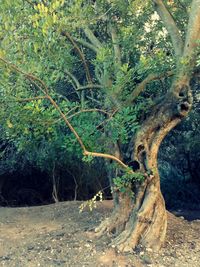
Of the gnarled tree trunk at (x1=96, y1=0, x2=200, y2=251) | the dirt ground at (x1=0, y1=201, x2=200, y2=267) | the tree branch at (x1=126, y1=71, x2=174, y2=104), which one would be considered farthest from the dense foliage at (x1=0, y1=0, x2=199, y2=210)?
the dirt ground at (x1=0, y1=201, x2=200, y2=267)

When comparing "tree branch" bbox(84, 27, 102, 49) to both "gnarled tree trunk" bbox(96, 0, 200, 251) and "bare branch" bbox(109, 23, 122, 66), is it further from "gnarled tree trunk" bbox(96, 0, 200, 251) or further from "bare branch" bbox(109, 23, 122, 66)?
"gnarled tree trunk" bbox(96, 0, 200, 251)

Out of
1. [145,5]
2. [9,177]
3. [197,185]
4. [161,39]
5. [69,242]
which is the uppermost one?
[145,5]

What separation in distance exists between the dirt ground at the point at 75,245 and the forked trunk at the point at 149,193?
0.20 meters

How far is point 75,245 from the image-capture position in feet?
22.9

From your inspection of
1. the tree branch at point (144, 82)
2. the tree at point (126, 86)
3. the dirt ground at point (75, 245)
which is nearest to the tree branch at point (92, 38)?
the tree at point (126, 86)

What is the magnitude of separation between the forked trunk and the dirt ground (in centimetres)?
20

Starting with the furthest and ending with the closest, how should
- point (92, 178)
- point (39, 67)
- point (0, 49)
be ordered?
1. point (92, 178)
2. point (39, 67)
3. point (0, 49)

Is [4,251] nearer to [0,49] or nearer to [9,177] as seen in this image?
[0,49]

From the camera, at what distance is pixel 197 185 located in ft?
38.4

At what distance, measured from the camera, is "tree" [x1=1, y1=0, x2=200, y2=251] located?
5910 mm

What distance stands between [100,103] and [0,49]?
2.58 metres

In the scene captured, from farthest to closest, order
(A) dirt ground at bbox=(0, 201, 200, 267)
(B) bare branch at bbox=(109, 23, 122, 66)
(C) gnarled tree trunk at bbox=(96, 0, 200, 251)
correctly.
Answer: (B) bare branch at bbox=(109, 23, 122, 66) → (C) gnarled tree trunk at bbox=(96, 0, 200, 251) → (A) dirt ground at bbox=(0, 201, 200, 267)

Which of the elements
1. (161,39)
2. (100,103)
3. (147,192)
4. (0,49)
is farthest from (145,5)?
(0,49)

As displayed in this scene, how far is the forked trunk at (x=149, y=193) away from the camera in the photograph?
6.89m
